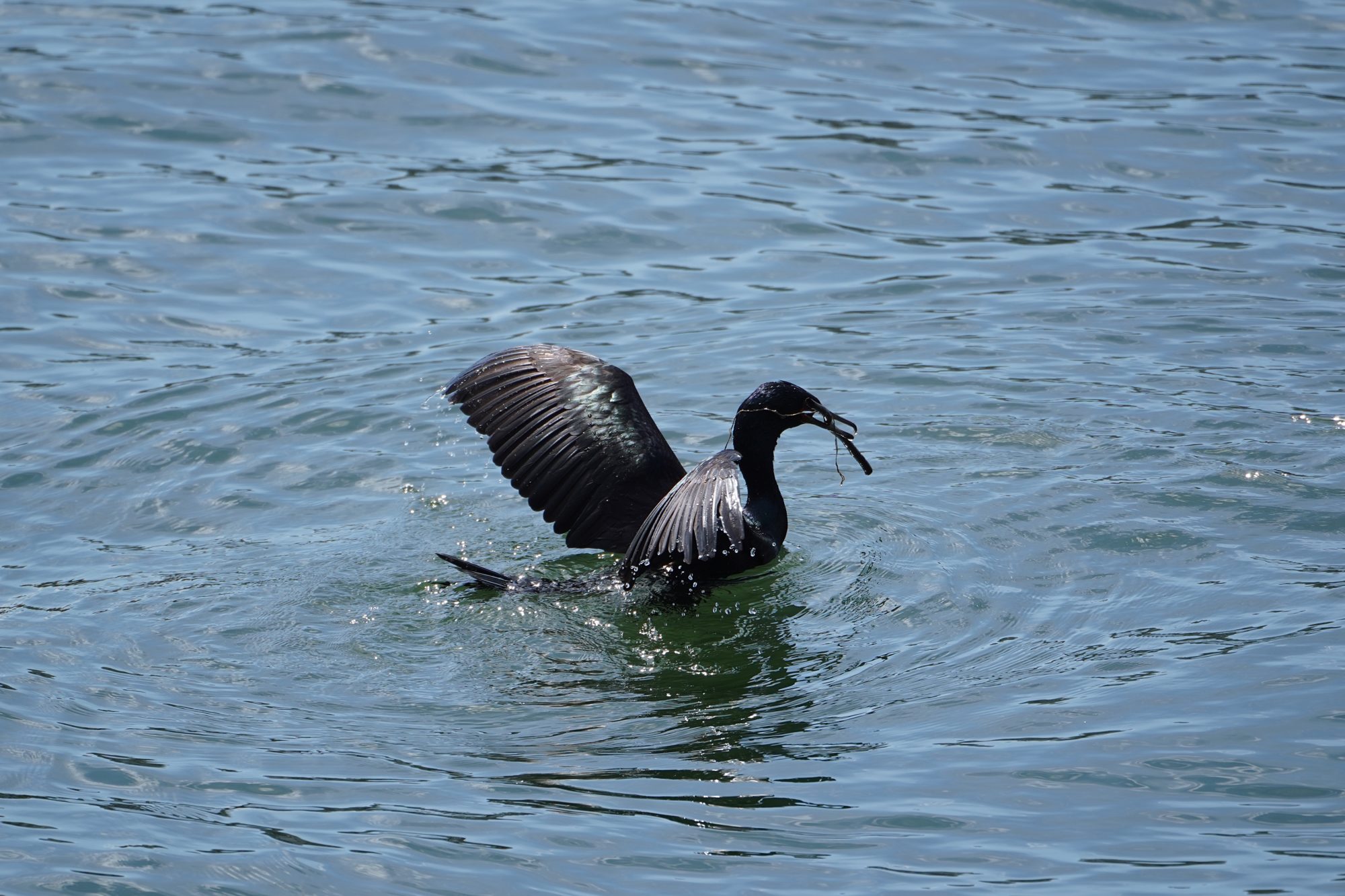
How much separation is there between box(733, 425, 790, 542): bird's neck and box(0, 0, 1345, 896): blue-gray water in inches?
12.3

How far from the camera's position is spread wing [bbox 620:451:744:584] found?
18.7 ft

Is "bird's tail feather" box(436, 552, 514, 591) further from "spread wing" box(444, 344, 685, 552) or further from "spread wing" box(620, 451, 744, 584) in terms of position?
"spread wing" box(620, 451, 744, 584)

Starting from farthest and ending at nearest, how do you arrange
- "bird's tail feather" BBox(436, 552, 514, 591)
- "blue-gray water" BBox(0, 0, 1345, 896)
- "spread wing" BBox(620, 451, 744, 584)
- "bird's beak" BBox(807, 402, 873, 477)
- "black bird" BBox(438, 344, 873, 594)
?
"black bird" BBox(438, 344, 873, 594) < "bird's beak" BBox(807, 402, 873, 477) < "bird's tail feather" BBox(436, 552, 514, 591) < "spread wing" BBox(620, 451, 744, 584) < "blue-gray water" BBox(0, 0, 1345, 896)

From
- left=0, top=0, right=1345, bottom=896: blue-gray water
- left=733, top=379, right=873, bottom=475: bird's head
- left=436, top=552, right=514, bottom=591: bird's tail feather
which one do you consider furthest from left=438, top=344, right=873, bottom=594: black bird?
left=436, top=552, right=514, bottom=591: bird's tail feather

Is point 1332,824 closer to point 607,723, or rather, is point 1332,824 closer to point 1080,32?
point 607,723

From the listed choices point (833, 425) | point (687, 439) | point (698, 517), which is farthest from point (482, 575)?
point (687, 439)

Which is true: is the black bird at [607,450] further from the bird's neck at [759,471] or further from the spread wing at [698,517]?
the spread wing at [698,517]

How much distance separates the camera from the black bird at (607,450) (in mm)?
7375

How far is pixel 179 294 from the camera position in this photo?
10.6 metres

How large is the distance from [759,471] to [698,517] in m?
1.66

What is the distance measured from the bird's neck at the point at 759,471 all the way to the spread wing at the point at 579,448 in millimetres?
332

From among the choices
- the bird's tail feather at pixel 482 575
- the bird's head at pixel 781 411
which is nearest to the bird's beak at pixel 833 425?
the bird's head at pixel 781 411

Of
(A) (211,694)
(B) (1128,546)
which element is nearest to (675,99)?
(B) (1128,546)

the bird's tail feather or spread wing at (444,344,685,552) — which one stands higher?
spread wing at (444,344,685,552)
